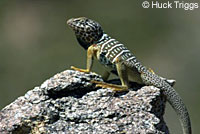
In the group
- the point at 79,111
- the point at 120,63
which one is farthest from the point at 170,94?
the point at 79,111

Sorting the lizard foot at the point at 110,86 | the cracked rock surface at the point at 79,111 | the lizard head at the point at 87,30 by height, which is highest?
the lizard head at the point at 87,30

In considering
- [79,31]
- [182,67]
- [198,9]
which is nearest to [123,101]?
[79,31]

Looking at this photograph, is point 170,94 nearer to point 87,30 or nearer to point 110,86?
point 110,86

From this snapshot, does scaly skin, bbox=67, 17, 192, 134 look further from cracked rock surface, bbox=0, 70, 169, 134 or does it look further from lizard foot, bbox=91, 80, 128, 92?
cracked rock surface, bbox=0, 70, 169, 134

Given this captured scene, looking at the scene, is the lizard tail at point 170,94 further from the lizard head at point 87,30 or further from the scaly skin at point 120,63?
the lizard head at point 87,30

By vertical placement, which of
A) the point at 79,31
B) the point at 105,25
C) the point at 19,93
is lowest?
the point at 19,93

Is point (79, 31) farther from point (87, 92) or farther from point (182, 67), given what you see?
point (182, 67)

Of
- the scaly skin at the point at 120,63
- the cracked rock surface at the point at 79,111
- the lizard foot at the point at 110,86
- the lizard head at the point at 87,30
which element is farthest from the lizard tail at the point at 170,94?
the lizard head at the point at 87,30
